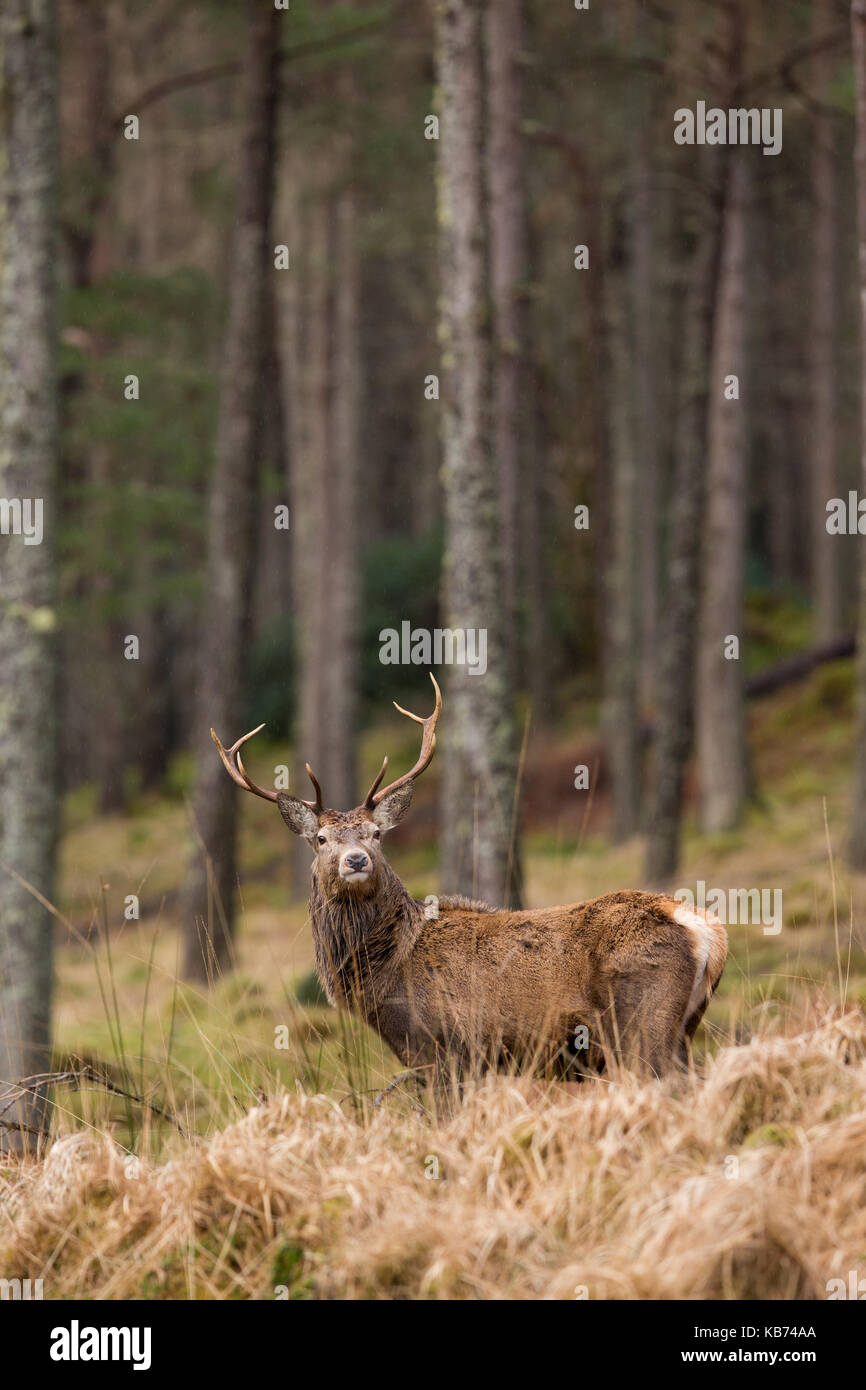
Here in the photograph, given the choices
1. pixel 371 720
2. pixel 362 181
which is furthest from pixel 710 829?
pixel 371 720

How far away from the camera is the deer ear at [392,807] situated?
208 inches

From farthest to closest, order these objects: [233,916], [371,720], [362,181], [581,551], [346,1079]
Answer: [371,720] < [581,551] < [362,181] < [233,916] < [346,1079]

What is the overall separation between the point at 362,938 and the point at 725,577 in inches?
491

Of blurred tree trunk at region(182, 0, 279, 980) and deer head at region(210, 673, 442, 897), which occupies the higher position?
blurred tree trunk at region(182, 0, 279, 980)

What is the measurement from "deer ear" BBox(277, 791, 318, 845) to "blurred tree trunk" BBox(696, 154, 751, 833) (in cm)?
1200

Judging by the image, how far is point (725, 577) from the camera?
55.2 ft

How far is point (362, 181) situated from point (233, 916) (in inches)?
389

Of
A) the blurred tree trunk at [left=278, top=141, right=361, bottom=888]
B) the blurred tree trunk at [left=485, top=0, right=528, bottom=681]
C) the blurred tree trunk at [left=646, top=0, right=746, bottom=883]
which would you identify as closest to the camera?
the blurred tree trunk at [left=646, top=0, right=746, bottom=883]

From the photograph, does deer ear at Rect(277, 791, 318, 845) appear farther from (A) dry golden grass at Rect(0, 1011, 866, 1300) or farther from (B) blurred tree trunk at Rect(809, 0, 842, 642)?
(B) blurred tree trunk at Rect(809, 0, 842, 642)

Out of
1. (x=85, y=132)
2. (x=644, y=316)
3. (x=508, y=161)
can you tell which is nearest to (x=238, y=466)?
(x=508, y=161)

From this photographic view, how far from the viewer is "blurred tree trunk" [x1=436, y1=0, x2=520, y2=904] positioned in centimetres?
880

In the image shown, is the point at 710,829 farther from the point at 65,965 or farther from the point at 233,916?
the point at 65,965

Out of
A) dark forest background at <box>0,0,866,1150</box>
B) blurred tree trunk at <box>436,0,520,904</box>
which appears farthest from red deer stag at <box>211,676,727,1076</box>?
blurred tree trunk at <box>436,0,520,904</box>

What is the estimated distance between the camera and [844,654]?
21266 millimetres
